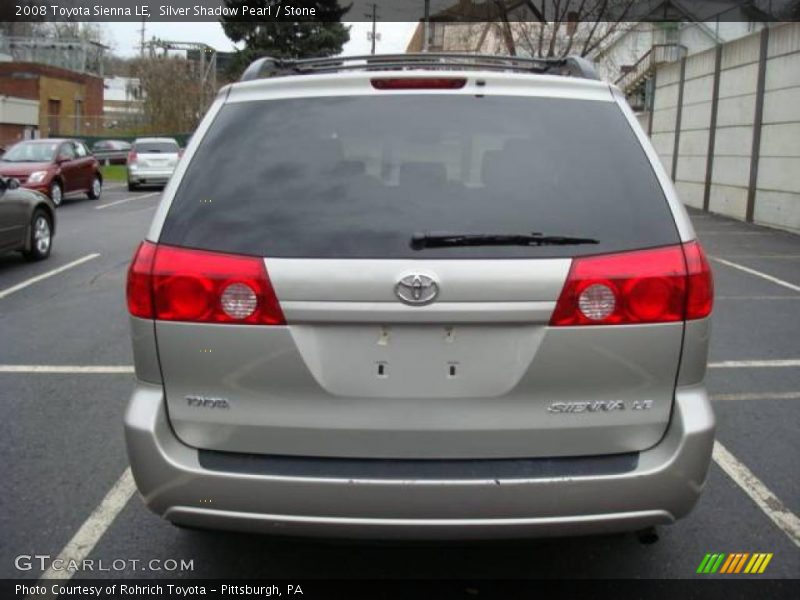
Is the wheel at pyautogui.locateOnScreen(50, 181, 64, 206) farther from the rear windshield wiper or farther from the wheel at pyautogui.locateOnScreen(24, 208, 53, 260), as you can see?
the rear windshield wiper

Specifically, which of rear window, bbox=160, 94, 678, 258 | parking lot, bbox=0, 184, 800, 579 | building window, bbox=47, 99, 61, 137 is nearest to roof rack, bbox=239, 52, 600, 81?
rear window, bbox=160, 94, 678, 258

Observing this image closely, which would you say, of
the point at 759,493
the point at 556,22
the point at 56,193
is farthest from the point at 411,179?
the point at 556,22

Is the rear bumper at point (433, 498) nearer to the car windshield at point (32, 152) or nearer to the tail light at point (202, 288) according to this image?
the tail light at point (202, 288)

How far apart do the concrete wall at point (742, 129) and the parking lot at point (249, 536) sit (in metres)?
8.12

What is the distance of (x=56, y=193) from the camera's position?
18375 mm

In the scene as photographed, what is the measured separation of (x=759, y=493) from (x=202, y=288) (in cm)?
282

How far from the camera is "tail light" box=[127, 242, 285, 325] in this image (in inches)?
93.6

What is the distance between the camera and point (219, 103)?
2.78 metres

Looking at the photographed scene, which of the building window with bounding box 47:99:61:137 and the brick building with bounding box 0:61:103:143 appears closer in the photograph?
the brick building with bounding box 0:61:103:143

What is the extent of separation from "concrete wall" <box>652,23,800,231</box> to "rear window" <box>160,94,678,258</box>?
13336 millimetres

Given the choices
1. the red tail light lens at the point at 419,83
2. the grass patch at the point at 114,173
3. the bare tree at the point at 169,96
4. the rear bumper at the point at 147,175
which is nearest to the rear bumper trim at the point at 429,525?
the red tail light lens at the point at 419,83

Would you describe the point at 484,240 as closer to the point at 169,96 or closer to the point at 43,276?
the point at 43,276

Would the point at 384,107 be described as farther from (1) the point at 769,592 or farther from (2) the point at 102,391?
(2) the point at 102,391

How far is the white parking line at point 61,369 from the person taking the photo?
5.68 metres
